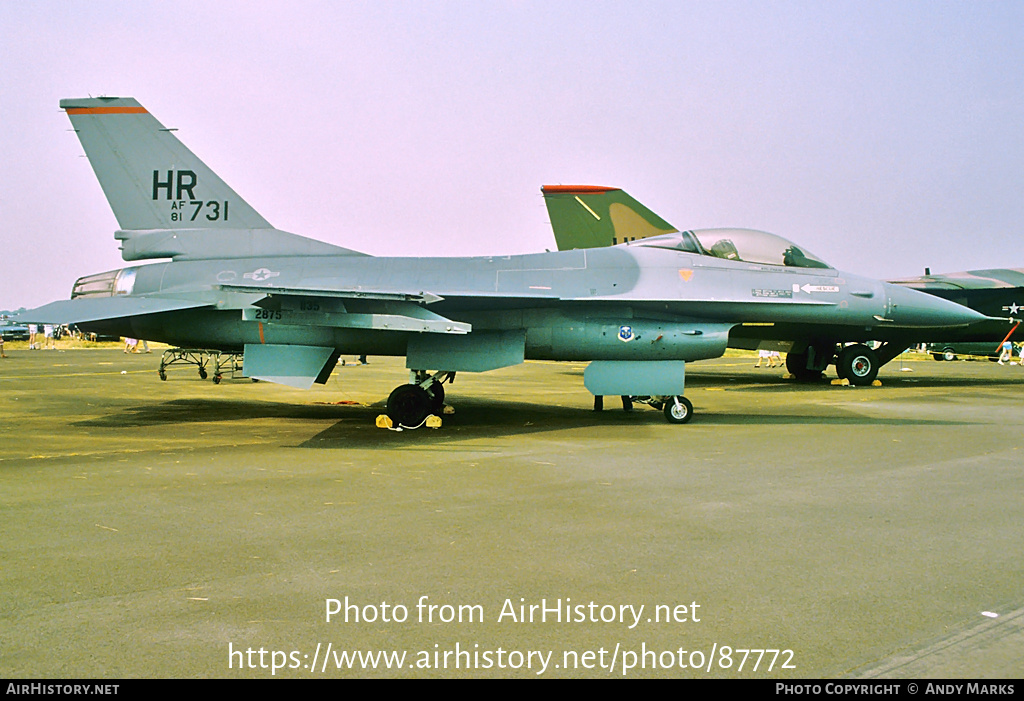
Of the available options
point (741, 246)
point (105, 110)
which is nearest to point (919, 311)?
point (741, 246)

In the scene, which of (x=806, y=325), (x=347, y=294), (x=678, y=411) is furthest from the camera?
(x=806, y=325)

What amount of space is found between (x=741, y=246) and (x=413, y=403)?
5070 millimetres

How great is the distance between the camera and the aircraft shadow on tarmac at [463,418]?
9398 millimetres

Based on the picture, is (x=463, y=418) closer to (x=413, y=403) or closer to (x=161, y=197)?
(x=413, y=403)

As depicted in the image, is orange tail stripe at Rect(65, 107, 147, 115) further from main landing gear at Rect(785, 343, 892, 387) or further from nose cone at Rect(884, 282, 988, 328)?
main landing gear at Rect(785, 343, 892, 387)

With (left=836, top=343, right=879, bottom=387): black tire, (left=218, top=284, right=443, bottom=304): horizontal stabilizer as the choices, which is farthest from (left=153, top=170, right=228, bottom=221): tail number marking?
(left=836, top=343, right=879, bottom=387): black tire

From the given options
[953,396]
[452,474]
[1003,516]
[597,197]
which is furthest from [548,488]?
[597,197]

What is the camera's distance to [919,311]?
12.0m

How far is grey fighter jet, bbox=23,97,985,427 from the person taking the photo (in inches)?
394

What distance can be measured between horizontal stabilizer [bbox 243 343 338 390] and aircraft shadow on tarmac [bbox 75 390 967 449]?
29.7 inches

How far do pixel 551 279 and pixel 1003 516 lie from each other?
6.33m

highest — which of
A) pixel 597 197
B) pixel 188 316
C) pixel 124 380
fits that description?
pixel 597 197

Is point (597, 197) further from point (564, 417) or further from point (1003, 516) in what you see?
→ point (1003, 516)

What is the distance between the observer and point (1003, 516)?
522 cm
